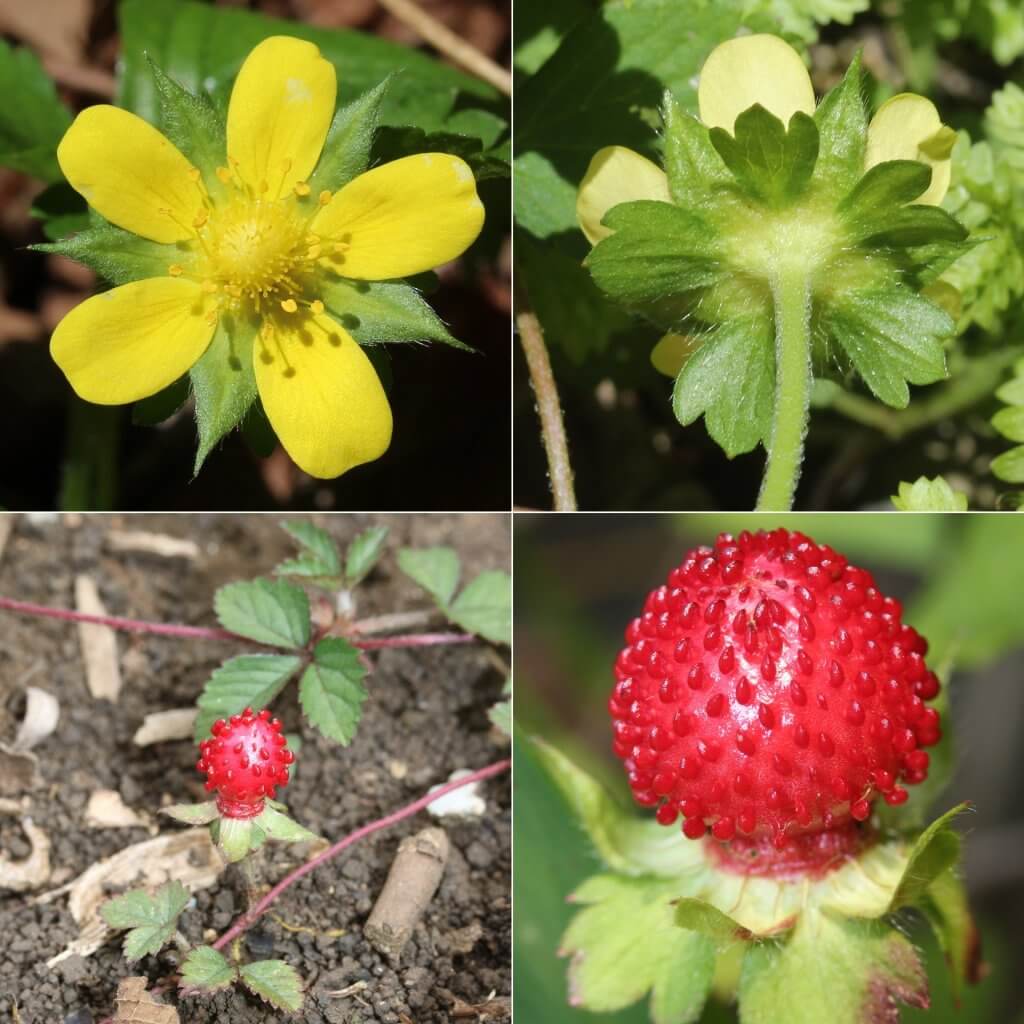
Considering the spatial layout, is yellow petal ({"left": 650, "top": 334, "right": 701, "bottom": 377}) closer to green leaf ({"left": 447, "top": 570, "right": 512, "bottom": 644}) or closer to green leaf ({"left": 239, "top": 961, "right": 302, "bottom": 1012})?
green leaf ({"left": 447, "top": 570, "right": 512, "bottom": 644})

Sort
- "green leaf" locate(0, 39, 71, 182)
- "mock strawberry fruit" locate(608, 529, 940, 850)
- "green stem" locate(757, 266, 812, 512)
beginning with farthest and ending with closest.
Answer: "green leaf" locate(0, 39, 71, 182)
"green stem" locate(757, 266, 812, 512)
"mock strawberry fruit" locate(608, 529, 940, 850)

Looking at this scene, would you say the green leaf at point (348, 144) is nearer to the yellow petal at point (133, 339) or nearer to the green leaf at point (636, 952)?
the yellow petal at point (133, 339)

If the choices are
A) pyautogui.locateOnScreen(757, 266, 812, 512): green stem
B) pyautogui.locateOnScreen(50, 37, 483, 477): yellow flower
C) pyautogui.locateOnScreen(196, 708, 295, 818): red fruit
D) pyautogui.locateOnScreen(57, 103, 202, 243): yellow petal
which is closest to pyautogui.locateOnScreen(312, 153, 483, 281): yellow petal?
pyautogui.locateOnScreen(50, 37, 483, 477): yellow flower

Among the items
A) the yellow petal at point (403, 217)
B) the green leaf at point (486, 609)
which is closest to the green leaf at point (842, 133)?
the yellow petal at point (403, 217)

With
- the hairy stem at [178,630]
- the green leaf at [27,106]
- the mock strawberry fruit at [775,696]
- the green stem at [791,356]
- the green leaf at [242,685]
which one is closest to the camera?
the mock strawberry fruit at [775,696]

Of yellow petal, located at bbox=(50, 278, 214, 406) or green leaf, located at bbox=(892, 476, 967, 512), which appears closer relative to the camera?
yellow petal, located at bbox=(50, 278, 214, 406)

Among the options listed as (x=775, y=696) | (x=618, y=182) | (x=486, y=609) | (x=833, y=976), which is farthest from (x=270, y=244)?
(x=833, y=976)

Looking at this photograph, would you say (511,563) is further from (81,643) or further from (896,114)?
(896,114)
